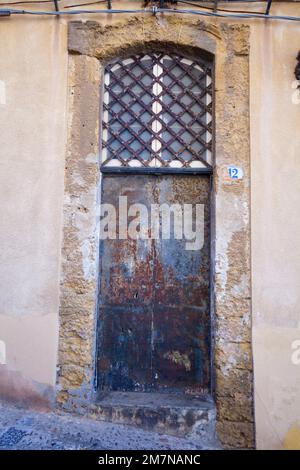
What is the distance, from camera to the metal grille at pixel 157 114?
3502 mm

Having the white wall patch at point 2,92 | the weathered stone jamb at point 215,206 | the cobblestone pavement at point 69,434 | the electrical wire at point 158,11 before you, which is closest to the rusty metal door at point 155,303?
the weathered stone jamb at point 215,206

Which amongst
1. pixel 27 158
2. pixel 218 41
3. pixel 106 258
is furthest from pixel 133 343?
pixel 218 41

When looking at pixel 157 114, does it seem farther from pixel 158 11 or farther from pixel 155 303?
pixel 155 303

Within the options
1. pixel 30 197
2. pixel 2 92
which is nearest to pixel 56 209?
pixel 30 197

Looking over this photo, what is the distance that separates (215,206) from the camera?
3.35 meters

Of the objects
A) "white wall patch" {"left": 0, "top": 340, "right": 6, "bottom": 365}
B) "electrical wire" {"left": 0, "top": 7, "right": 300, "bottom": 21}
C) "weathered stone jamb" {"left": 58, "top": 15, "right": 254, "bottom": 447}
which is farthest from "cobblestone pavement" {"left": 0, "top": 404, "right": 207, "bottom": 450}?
"electrical wire" {"left": 0, "top": 7, "right": 300, "bottom": 21}

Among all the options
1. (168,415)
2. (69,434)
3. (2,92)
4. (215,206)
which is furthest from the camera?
(2,92)

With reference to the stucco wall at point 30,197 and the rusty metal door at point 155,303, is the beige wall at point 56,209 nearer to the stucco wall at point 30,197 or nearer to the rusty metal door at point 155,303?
the stucco wall at point 30,197

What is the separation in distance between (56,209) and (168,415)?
2.02 metres

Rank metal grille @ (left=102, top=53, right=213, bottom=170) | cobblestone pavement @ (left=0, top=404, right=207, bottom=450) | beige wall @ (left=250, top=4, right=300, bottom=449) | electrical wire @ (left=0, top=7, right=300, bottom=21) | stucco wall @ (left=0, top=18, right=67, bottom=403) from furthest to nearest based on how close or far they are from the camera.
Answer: metal grille @ (left=102, top=53, right=213, bottom=170)
electrical wire @ (left=0, top=7, right=300, bottom=21)
stucco wall @ (left=0, top=18, right=67, bottom=403)
beige wall @ (left=250, top=4, right=300, bottom=449)
cobblestone pavement @ (left=0, top=404, right=207, bottom=450)

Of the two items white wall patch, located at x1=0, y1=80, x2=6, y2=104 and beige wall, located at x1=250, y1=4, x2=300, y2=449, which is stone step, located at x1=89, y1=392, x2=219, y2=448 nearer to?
beige wall, located at x1=250, y1=4, x2=300, y2=449

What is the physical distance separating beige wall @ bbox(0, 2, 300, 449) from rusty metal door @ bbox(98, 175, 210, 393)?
46cm

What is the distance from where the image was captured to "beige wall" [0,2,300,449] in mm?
3176

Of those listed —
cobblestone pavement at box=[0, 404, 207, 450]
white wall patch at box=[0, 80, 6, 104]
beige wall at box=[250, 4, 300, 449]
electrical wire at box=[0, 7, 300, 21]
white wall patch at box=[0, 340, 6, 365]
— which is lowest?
cobblestone pavement at box=[0, 404, 207, 450]
